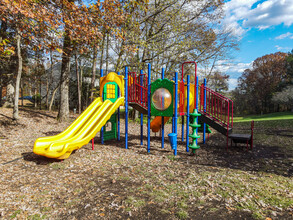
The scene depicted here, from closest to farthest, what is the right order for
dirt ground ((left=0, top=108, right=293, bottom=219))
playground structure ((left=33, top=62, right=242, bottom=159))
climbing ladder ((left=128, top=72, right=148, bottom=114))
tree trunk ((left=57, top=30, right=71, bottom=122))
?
1. dirt ground ((left=0, top=108, right=293, bottom=219))
2. playground structure ((left=33, top=62, right=242, bottom=159))
3. climbing ladder ((left=128, top=72, right=148, bottom=114))
4. tree trunk ((left=57, top=30, right=71, bottom=122))

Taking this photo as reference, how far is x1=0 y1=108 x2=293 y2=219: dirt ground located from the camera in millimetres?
3500

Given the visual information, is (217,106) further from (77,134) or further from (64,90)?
(64,90)

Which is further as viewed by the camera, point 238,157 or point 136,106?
point 136,106

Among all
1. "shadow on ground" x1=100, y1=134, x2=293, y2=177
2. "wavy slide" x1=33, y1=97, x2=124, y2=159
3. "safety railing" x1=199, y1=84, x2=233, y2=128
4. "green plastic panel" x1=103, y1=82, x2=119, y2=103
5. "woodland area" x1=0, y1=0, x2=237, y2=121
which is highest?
"woodland area" x1=0, y1=0, x2=237, y2=121

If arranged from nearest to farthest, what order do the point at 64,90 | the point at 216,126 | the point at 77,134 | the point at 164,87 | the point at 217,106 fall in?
1. the point at 77,134
2. the point at 164,87
3. the point at 216,126
4. the point at 217,106
5. the point at 64,90

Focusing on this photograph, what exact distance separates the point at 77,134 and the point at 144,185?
10.4 feet

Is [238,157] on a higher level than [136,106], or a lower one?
lower

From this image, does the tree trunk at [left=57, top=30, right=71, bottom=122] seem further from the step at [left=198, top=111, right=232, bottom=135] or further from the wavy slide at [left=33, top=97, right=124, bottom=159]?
the step at [left=198, top=111, right=232, bottom=135]

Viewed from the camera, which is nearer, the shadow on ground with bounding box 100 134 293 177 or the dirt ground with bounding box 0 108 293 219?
the dirt ground with bounding box 0 108 293 219

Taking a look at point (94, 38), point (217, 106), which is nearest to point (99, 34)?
point (94, 38)

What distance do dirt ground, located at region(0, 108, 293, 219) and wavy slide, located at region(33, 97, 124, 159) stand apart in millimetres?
487

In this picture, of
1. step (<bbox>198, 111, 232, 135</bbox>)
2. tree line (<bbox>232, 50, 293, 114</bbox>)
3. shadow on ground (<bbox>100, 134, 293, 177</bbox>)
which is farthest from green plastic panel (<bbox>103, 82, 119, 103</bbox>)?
tree line (<bbox>232, 50, 293, 114</bbox>)

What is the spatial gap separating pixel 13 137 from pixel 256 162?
33.9 ft

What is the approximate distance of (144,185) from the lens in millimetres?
4578
